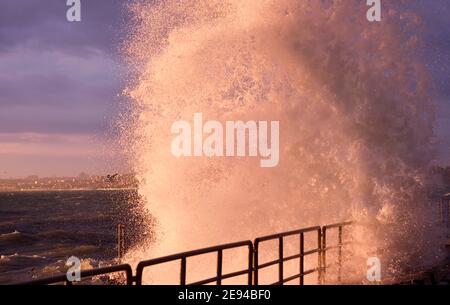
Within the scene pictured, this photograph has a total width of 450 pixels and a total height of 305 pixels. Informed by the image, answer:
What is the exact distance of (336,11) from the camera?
14.8m

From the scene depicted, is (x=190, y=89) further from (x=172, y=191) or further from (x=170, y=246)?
(x=170, y=246)

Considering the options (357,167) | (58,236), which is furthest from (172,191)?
(58,236)

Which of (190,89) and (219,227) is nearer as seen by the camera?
(219,227)

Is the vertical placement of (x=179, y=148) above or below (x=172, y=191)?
above

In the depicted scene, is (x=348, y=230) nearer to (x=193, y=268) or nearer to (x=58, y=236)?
(x=193, y=268)

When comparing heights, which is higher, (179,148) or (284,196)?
(179,148)

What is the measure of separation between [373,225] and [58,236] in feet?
147

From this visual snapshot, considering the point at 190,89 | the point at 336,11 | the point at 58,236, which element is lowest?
the point at 58,236

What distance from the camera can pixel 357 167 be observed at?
13211 mm
